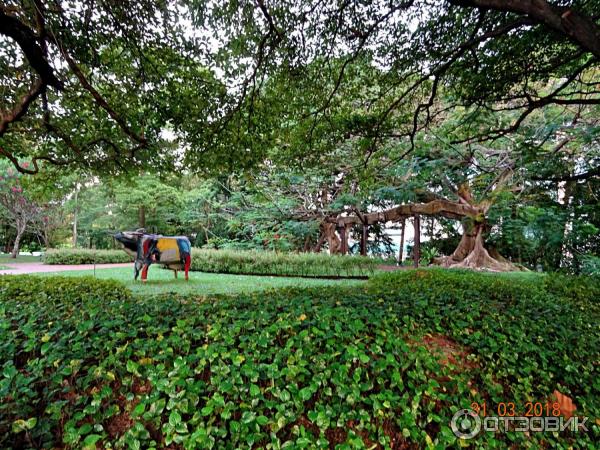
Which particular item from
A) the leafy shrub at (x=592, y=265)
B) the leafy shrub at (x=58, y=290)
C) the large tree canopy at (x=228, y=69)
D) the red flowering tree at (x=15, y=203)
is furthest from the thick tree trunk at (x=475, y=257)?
the red flowering tree at (x=15, y=203)

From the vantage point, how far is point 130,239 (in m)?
7.17

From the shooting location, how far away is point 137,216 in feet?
59.7

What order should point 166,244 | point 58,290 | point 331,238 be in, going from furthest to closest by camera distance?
1. point 331,238
2. point 166,244
3. point 58,290

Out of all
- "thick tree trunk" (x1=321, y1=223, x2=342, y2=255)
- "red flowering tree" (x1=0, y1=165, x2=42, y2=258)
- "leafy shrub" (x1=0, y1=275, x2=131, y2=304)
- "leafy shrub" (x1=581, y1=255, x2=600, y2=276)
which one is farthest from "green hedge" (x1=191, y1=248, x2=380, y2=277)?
"red flowering tree" (x1=0, y1=165, x2=42, y2=258)

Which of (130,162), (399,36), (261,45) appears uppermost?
(399,36)

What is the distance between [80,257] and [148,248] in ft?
29.9

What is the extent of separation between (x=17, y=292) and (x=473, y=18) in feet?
22.7

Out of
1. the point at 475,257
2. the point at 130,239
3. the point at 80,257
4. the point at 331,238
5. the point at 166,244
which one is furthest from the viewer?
the point at 331,238

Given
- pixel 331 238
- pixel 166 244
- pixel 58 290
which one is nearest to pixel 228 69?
pixel 58 290

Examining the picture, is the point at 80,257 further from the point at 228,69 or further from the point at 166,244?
the point at 228,69

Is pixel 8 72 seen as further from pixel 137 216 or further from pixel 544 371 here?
pixel 137 216

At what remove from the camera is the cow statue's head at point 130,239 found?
7.08m

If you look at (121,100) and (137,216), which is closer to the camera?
(121,100)

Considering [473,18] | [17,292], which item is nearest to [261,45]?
[473,18]
